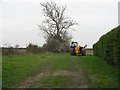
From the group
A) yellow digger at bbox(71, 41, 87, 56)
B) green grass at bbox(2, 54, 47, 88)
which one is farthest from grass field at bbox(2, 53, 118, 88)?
yellow digger at bbox(71, 41, 87, 56)

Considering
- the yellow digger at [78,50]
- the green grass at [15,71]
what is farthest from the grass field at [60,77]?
the yellow digger at [78,50]

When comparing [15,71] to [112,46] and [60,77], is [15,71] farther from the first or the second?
[112,46]

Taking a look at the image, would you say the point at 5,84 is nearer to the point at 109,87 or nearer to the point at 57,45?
the point at 109,87

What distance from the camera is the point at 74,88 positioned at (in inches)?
249

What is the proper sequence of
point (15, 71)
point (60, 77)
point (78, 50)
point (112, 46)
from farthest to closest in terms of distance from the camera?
1. point (78, 50)
2. point (112, 46)
3. point (15, 71)
4. point (60, 77)

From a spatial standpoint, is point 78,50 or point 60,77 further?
point 78,50

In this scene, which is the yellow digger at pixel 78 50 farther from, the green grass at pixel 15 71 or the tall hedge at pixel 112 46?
the green grass at pixel 15 71

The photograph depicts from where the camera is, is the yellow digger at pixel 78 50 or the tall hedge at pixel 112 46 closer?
the tall hedge at pixel 112 46

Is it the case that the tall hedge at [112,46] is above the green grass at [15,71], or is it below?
above

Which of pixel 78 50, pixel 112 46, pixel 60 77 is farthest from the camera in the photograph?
pixel 78 50

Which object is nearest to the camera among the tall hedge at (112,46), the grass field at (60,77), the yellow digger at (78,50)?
the grass field at (60,77)

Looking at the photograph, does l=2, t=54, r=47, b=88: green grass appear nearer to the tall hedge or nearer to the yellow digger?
the tall hedge

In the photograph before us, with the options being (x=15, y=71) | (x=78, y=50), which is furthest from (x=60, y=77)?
(x=78, y=50)

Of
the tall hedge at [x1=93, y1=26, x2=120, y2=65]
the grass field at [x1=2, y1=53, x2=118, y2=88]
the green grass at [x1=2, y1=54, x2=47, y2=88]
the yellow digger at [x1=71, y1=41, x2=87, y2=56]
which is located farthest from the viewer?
the yellow digger at [x1=71, y1=41, x2=87, y2=56]
